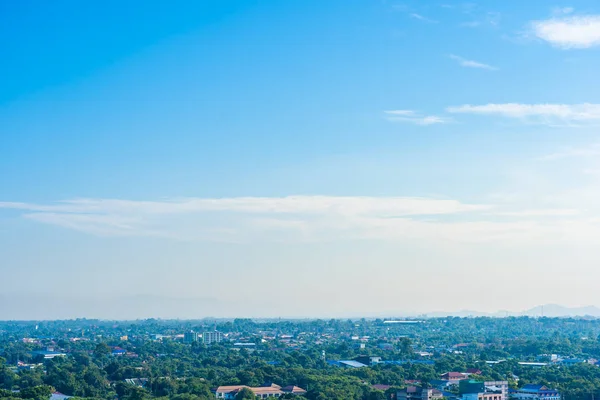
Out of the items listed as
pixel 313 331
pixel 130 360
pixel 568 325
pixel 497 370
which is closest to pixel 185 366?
Answer: pixel 130 360

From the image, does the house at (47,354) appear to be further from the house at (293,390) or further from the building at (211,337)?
→ the house at (293,390)

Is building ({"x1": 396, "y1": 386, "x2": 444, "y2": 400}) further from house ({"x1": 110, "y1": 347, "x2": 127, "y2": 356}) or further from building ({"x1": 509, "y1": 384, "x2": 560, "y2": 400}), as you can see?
house ({"x1": 110, "y1": 347, "x2": 127, "y2": 356})

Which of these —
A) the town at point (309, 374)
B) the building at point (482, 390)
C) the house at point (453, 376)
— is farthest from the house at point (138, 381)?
the building at point (482, 390)

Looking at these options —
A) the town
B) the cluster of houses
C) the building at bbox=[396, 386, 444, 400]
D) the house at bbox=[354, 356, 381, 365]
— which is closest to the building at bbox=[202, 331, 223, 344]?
the town

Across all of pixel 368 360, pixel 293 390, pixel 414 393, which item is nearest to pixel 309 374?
pixel 293 390

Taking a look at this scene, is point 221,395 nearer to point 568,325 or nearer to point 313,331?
point 313,331

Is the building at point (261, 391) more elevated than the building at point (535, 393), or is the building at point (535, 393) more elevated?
the building at point (535, 393)

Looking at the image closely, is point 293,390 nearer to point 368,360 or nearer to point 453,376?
point 453,376
